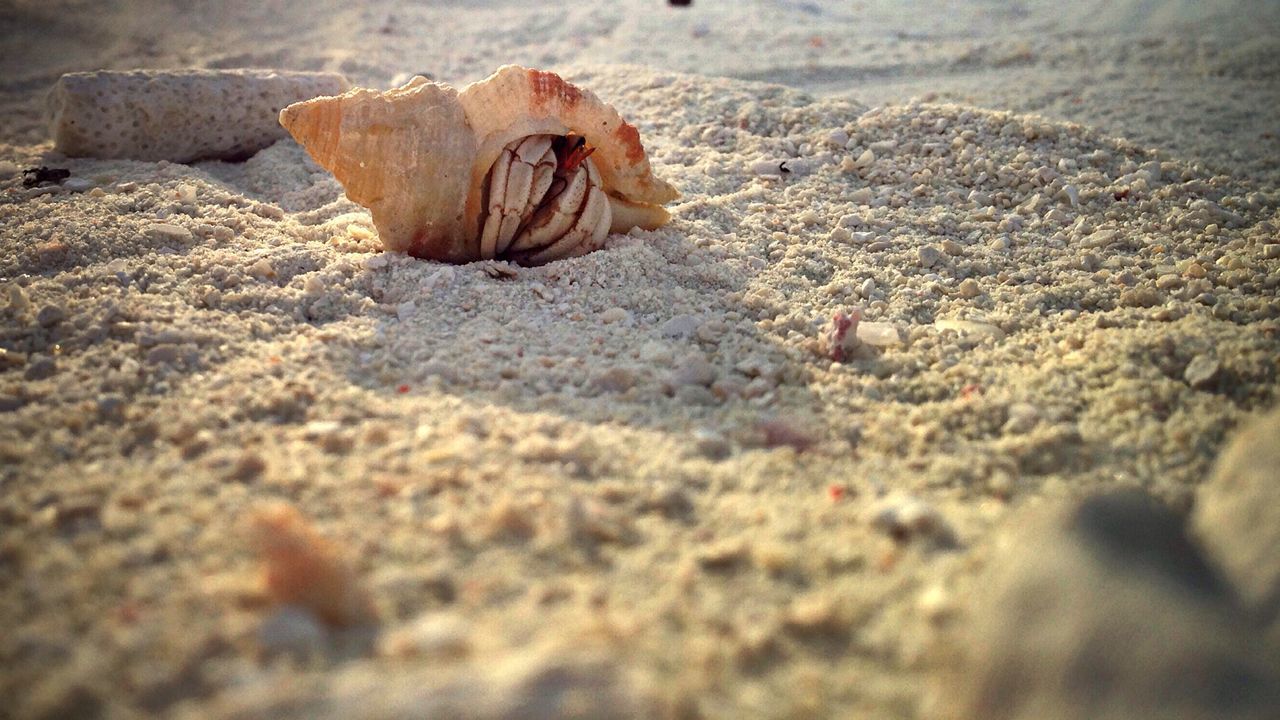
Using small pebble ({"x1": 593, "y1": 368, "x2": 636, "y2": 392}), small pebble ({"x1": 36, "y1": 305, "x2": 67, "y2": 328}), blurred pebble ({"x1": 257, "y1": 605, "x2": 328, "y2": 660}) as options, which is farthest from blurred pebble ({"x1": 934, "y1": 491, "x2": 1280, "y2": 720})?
small pebble ({"x1": 36, "y1": 305, "x2": 67, "y2": 328})

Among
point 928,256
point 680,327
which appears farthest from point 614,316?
point 928,256

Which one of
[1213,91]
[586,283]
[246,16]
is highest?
[246,16]

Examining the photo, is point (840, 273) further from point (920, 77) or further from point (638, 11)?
point (638, 11)

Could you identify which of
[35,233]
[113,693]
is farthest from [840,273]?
[35,233]

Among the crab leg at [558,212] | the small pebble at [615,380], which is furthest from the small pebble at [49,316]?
the small pebble at [615,380]

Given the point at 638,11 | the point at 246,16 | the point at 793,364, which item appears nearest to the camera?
the point at 793,364

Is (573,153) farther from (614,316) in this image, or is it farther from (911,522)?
(911,522)
